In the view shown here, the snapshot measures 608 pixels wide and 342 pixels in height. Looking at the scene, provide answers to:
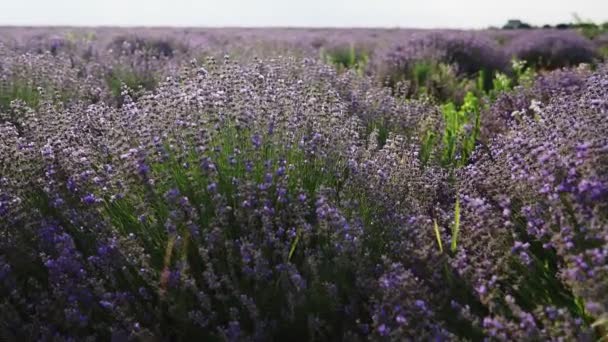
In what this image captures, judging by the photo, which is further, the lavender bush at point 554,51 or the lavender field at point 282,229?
the lavender bush at point 554,51

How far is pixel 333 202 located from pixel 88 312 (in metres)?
0.87

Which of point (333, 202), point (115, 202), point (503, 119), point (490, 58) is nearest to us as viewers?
point (333, 202)

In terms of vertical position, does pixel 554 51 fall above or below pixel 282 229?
below

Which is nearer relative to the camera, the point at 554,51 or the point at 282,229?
the point at 282,229

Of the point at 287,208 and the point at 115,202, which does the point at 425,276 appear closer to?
the point at 287,208

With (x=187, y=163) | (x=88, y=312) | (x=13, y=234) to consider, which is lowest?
(x=88, y=312)

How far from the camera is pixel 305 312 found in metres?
2.25

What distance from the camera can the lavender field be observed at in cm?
208

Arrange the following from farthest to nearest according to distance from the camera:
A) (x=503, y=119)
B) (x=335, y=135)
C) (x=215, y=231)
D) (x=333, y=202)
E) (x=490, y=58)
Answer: (x=490, y=58) < (x=503, y=119) < (x=335, y=135) < (x=333, y=202) < (x=215, y=231)

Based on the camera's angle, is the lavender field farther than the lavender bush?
No

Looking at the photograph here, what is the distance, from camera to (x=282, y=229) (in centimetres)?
231

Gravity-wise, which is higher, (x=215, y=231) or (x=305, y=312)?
(x=215, y=231)

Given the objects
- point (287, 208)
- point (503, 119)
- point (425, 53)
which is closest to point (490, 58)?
point (425, 53)

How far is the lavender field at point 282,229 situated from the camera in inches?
82.0
